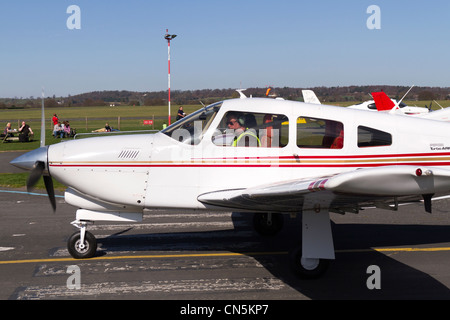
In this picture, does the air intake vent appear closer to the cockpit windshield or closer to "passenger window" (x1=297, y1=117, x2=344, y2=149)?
the cockpit windshield

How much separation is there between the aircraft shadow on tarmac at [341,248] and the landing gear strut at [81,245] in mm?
344

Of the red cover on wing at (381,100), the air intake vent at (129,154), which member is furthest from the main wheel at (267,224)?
the red cover on wing at (381,100)

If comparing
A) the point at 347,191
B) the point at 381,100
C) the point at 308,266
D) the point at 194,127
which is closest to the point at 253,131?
the point at 194,127

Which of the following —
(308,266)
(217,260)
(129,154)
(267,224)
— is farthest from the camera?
(267,224)

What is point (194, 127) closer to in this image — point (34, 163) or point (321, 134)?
point (321, 134)

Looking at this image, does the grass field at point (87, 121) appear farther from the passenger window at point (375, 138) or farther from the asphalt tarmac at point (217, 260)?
the passenger window at point (375, 138)

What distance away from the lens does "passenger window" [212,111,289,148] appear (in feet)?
23.9

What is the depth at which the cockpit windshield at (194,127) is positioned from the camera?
24.2 ft

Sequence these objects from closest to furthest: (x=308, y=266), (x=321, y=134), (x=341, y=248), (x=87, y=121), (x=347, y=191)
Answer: (x=347, y=191)
(x=308, y=266)
(x=321, y=134)
(x=341, y=248)
(x=87, y=121)

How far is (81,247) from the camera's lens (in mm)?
7836

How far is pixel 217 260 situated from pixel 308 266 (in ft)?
5.08
